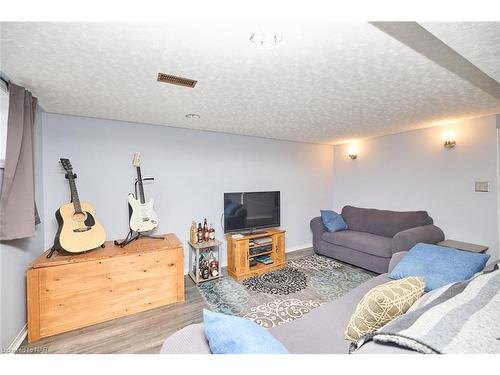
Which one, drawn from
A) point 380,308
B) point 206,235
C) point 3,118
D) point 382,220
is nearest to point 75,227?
point 3,118

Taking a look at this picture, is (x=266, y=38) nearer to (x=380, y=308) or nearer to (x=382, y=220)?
(x=380, y=308)

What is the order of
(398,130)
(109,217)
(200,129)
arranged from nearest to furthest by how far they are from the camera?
(109,217) < (200,129) < (398,130)

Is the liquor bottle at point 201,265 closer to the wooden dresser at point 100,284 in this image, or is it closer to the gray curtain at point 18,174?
the wooden dresser at point 100,284

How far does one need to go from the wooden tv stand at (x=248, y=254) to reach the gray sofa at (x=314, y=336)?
5.71 feet

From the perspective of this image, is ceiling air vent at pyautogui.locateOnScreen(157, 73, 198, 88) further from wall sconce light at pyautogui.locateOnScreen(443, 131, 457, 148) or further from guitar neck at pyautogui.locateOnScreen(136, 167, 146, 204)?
wall sconce light at pyautogui.locateOnScreen(443, 131, 457, 148)

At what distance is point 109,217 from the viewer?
109 inches

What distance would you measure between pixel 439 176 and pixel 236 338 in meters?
4.06

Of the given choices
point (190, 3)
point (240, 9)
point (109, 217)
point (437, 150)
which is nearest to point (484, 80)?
point (437, 150)

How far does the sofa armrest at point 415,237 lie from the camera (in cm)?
281

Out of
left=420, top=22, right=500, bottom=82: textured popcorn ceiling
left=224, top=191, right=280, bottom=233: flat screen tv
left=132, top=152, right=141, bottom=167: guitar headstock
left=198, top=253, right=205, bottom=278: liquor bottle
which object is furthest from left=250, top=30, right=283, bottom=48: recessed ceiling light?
left=198, top=253, right=205, bottom=278: liquor bottle

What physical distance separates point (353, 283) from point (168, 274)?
95.5 inches

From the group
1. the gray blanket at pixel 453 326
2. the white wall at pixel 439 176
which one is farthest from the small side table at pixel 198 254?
the white wall at pixel 439 176

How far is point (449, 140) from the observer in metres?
3.19
